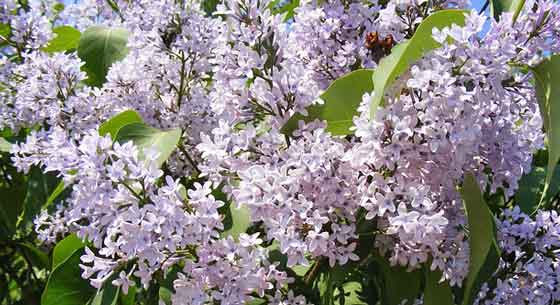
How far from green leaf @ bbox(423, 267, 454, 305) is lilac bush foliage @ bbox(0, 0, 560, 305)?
12 millimetres

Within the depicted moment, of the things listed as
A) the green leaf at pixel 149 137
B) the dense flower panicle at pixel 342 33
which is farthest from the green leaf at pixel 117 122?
the dense flower panicle at pixel 342 33

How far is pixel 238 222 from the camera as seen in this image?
1.05m

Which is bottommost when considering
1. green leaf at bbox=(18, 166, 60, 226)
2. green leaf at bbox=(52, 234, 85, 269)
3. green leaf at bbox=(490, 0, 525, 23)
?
green leaf at bbox=(18, 166, 60, 226)

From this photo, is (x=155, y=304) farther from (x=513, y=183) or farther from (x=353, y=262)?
(x=513, y=183)

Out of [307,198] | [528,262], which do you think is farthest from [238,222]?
[528,262]

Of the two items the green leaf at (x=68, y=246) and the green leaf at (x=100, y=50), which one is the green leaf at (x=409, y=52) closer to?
the green leaf at (x=68, y=246)

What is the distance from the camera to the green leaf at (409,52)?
2.87 feet

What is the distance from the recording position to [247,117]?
106cm

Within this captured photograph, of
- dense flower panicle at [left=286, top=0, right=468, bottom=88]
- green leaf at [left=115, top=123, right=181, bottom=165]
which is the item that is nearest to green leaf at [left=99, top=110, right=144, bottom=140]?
green leaf at [left=115, top=123, right=181, bottom=165]

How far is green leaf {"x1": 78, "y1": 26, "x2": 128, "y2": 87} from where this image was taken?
1735mm

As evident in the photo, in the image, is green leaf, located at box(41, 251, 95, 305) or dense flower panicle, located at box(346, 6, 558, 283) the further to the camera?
green leaf, located at box(41, 251, 95, 305)

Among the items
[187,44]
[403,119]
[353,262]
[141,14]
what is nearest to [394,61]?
[403,119]

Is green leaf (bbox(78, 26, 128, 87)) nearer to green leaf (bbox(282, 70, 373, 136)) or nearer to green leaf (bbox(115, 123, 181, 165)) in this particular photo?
green leaf (bbox(115, 123, 181, 165))

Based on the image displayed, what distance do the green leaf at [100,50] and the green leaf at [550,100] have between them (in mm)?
1106
